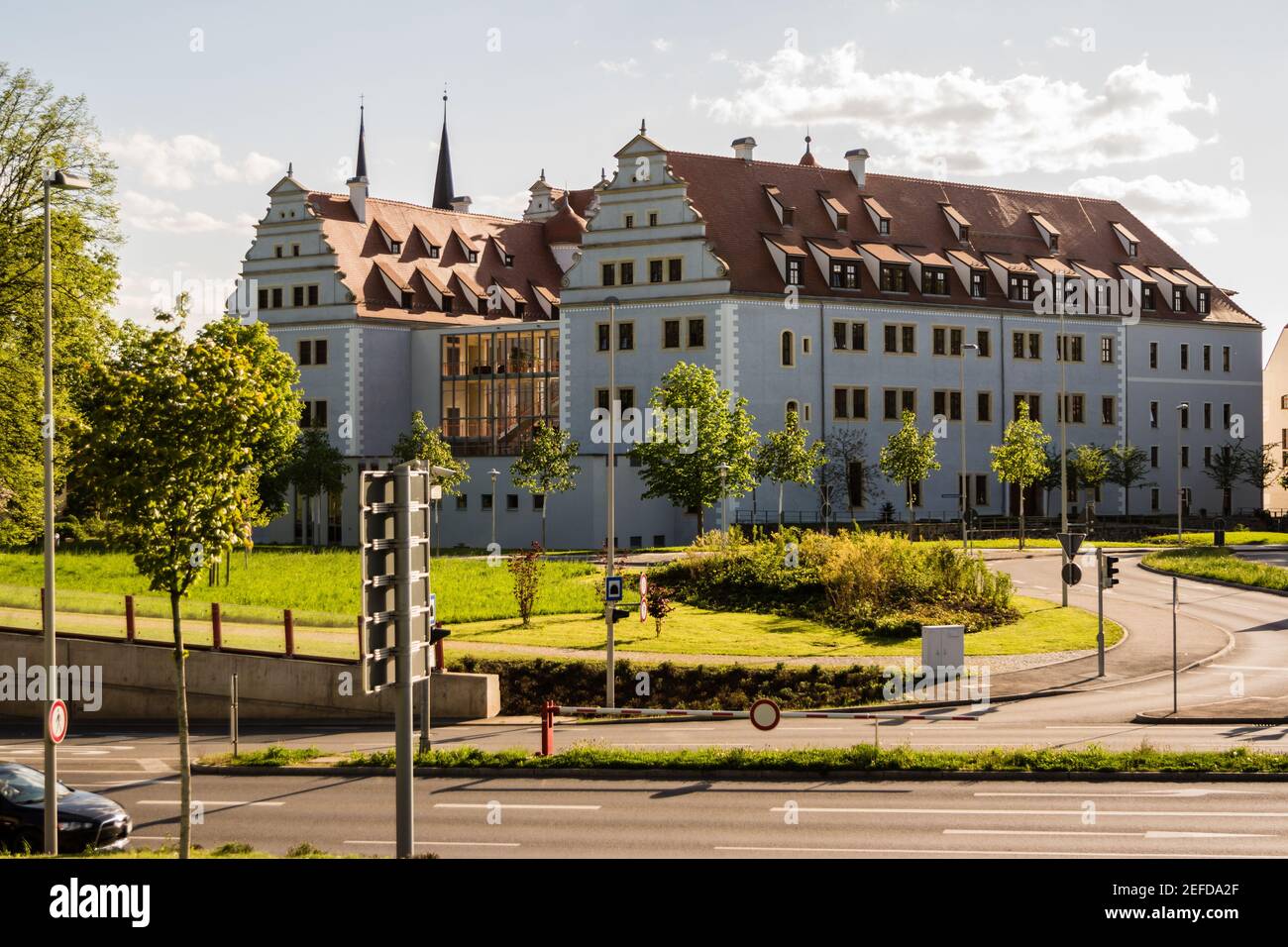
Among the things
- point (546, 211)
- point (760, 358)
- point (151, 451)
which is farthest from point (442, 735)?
point (546, 211)

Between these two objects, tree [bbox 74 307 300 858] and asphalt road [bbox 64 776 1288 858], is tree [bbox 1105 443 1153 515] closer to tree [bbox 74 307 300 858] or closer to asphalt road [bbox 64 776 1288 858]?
asphalt road [bbox 64 776 1288 858]

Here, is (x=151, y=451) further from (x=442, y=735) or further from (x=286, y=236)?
(x=286, y=236)

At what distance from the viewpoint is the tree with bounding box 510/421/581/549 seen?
228ft

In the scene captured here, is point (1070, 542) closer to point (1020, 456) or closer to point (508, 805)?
point (508, 805)

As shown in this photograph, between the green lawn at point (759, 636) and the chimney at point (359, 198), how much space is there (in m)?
49.6

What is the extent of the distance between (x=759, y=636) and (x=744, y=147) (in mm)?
47722

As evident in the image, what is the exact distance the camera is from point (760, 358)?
238ft

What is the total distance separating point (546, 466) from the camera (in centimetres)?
6944

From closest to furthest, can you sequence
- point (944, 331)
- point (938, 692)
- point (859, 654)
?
point (938, 692) → point (859, 654) → point (944, 331)

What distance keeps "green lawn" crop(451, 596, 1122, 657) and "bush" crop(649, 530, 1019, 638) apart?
91 centimetres

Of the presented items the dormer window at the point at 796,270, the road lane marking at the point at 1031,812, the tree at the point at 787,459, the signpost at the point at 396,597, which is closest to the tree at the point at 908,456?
the tree at the point at 787,459

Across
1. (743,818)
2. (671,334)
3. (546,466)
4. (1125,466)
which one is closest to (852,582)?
(743,818)

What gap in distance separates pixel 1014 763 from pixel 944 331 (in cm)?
5833

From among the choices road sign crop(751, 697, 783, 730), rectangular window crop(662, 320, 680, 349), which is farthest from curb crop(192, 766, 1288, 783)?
rectangular window crop(662, 320, 680, 349)
